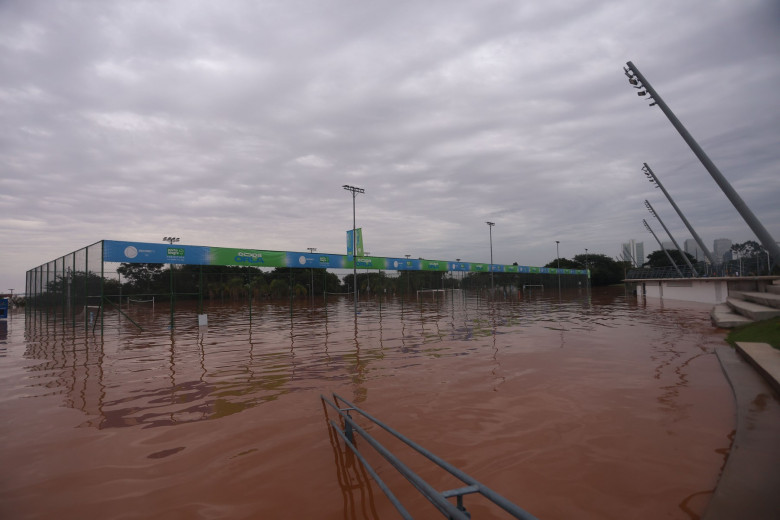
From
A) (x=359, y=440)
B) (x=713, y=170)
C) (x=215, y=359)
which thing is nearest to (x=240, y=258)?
(x=215, y=359)

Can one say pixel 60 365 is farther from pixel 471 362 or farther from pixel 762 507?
pixel 762 507

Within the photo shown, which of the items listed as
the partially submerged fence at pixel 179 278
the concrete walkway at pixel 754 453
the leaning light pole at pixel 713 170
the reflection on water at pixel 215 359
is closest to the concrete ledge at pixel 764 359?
the concrete walkway at pixel 754 453

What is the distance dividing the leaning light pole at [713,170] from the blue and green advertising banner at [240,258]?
19.4 metres

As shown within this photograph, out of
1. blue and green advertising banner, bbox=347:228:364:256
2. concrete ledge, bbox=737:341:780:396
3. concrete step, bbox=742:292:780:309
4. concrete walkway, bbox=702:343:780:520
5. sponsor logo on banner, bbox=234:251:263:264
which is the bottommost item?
concrete walkway, bbox=702:343:780:520

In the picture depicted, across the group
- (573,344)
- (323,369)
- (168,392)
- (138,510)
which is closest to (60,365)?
(168,392)

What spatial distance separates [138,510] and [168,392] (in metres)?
4.28

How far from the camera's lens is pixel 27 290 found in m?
30.8

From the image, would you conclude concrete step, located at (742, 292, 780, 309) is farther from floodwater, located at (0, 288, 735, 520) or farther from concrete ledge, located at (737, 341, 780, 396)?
concrete ledge, located at (737, 341, 780, 396)

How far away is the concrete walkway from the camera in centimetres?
334

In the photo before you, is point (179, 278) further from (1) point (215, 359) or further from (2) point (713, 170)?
(2) point (713, 170)

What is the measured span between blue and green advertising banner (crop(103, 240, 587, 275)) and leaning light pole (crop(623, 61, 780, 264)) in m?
19.4

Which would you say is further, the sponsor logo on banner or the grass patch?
the sponsor logo on banner


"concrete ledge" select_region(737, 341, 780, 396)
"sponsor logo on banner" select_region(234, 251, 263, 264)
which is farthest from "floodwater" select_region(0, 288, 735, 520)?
"sponsor logo on banner" select_region(234, 251, 263, 264)

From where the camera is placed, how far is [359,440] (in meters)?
5.15
